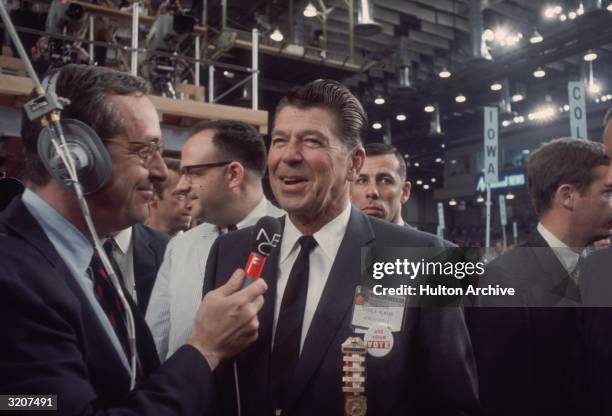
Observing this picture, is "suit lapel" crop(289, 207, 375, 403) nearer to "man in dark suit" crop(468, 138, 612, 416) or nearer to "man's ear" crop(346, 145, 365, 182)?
"man's ear" crop(346, 145, 365, 182)

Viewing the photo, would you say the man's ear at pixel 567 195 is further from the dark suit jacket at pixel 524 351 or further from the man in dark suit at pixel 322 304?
the man in dark suit at pixel 322 304

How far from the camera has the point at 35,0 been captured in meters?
4.75

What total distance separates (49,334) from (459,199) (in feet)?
64.1

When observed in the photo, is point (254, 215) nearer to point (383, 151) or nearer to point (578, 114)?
point (383, 151)

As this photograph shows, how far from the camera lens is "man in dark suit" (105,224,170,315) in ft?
7.15

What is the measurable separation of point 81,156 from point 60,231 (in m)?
0.16

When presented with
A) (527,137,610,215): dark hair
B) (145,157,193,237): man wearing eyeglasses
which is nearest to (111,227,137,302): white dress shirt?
(145,157,193,237): man wearing eyeglasses

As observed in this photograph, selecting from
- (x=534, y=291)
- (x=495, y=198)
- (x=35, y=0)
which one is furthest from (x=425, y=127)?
(x=534, y=291)

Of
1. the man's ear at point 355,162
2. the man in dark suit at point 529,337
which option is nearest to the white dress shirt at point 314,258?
the man's ear at point 355,162

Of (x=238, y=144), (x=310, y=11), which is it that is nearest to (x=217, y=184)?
(x=238, y=144)

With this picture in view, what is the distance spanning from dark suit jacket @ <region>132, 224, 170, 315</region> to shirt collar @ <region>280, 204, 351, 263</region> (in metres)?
1.06

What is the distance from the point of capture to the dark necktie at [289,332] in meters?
1.17

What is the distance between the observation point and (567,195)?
186cm

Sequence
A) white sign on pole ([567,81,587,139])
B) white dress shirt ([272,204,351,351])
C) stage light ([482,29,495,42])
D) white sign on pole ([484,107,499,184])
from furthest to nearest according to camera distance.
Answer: stage light ([482,29,495,42]), white sign on pole ([484,107,499,184]), white sign on pole ([567,81,587,139]), white dress shirt ([272,204,351,351])
